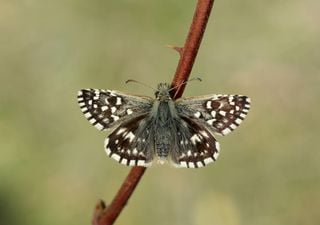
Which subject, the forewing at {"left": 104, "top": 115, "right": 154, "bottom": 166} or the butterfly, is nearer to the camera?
the forewing at {"left": 104, "top": 115, "right": 154, "bottom": 166}

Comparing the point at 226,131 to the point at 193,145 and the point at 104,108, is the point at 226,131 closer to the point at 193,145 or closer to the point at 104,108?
the point at 193,145

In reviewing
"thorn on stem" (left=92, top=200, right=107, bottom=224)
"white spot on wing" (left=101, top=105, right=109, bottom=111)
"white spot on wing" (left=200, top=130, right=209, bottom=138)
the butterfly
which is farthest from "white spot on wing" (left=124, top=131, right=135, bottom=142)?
"thorn on stem" (left=92, top=200, right=107, bottom=224)

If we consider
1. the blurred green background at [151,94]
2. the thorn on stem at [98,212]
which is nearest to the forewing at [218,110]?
the thorn on stem at [98,212]

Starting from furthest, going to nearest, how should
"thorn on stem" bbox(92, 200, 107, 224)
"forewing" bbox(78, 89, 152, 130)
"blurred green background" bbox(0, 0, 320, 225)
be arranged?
"blurred green background" bbox(0, 0, 320, 225) → "forewing" bbox(78, 89, 152, 130) → "thorn on stem" bbox(92, 200, 107, 224)

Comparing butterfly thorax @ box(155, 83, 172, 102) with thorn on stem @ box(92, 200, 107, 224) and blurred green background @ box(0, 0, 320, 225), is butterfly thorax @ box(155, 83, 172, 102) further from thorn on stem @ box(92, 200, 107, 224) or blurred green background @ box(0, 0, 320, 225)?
blurred green background @ box(0, 0, 320, 225)
